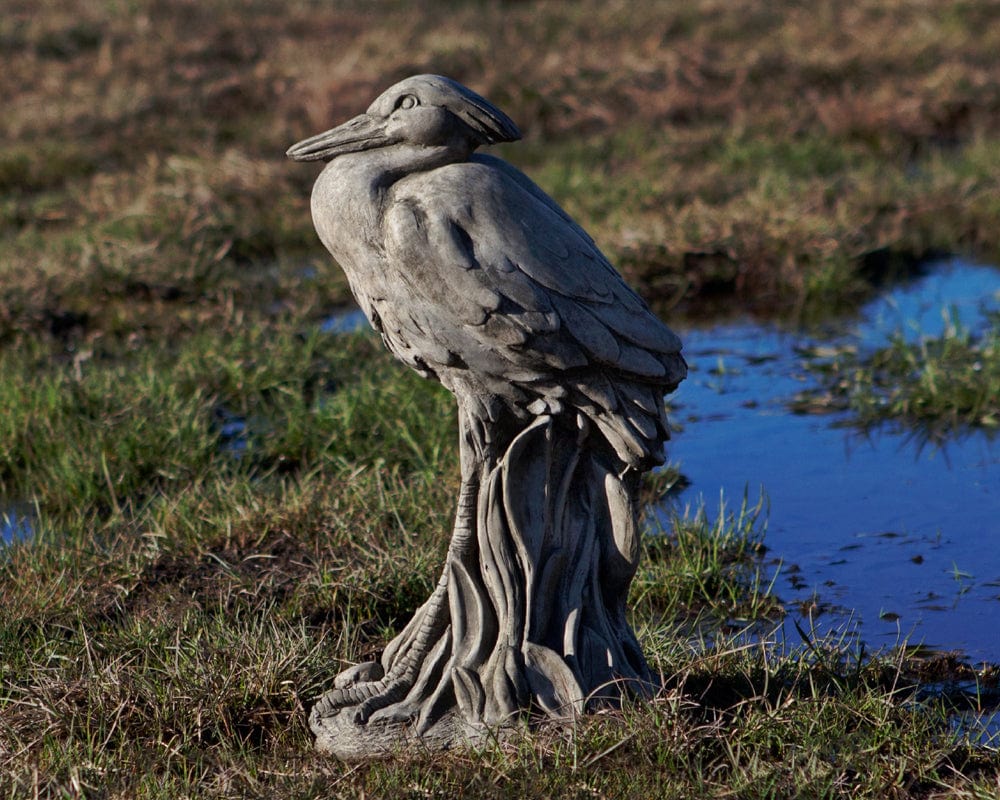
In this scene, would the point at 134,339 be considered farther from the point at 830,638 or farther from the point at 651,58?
the point at 651,58

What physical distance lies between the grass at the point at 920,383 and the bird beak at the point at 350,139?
3.51 m

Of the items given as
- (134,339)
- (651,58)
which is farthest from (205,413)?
(651,58)

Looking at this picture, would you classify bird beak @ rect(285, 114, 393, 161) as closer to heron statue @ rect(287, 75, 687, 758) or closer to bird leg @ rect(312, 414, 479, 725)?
heron statue @ rect(287, 75, 687, 758)

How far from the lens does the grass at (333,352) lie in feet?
10.9

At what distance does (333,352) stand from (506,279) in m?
3.97

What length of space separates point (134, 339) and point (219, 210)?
7.18 feet

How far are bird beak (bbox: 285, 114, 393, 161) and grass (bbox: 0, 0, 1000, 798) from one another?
1368 mm

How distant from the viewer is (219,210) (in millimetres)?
9297

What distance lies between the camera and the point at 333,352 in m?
6.86

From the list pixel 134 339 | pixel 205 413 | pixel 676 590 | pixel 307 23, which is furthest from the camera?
pixel 307 23

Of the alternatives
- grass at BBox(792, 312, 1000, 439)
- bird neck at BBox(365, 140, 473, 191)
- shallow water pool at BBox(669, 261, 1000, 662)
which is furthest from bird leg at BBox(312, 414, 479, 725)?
grass at BBox(792, 312, 1000, 439)

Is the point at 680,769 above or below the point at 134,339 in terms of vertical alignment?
below

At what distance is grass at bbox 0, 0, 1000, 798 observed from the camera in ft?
10.9

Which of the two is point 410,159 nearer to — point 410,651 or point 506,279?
point 506,279
